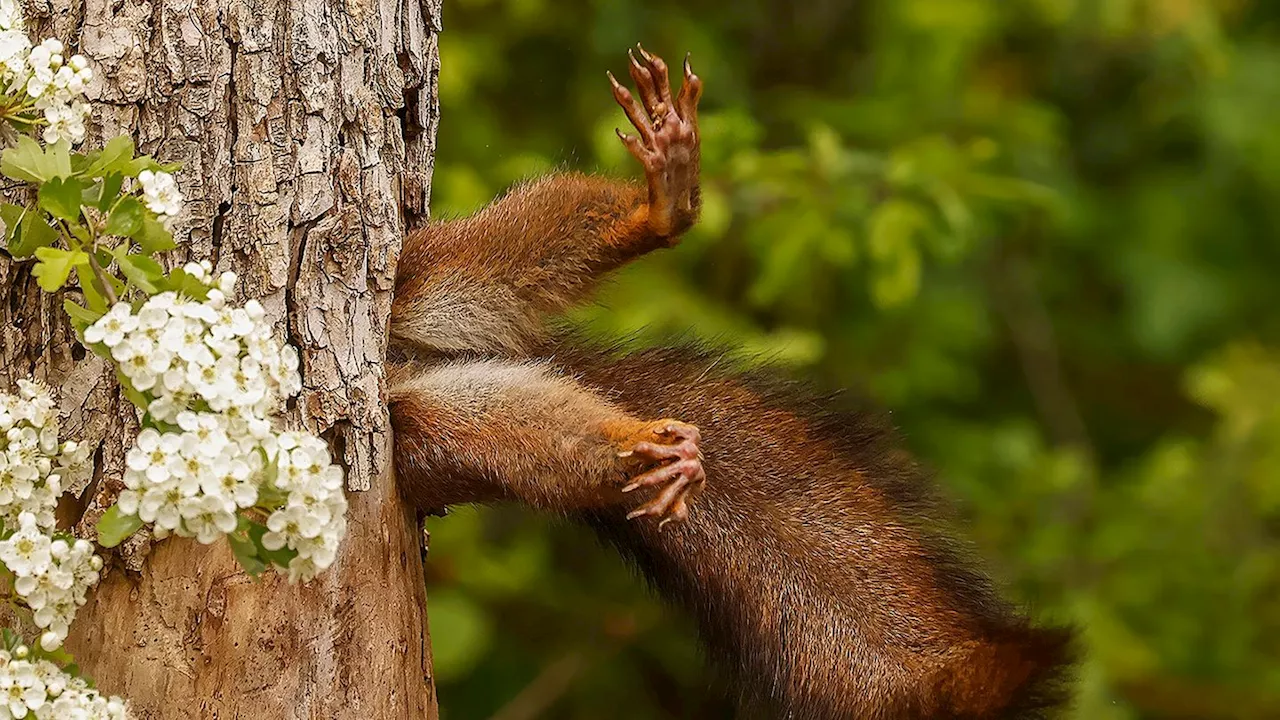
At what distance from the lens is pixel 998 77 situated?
5340 millimetres

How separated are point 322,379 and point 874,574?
37.9 inches

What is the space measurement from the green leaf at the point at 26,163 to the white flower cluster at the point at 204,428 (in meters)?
0.21

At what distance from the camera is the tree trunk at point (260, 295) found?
2.00m

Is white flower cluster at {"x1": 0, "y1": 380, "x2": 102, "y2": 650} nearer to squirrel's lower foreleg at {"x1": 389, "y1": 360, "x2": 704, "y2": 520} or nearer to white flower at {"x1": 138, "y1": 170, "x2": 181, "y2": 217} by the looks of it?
white flower at {"x1": 138, "y1": 170, "x2": 181, "y2": 217}

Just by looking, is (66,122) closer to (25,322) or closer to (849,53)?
(25,322)

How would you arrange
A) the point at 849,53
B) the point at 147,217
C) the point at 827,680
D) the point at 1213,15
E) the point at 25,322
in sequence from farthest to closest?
the point at 849,53 < the point at 1213,15 < the point at 827,680 < the point at 25,322 < the point at 147,217

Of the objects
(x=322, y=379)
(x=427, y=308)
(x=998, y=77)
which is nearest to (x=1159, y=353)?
(x=998, y=77)

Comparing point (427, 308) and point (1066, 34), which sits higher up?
point (1066, 34)

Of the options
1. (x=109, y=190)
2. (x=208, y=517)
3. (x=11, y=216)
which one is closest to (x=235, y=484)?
(x=208, y=517)

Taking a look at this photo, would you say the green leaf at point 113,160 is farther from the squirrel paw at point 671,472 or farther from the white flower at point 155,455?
the squirrel paw at point 671,472

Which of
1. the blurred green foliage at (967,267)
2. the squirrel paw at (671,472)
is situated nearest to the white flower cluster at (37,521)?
the squirrel paw at (671,472)

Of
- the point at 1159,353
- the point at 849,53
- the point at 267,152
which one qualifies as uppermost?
the point at 849,53

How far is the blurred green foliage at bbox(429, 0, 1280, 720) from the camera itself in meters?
4.14

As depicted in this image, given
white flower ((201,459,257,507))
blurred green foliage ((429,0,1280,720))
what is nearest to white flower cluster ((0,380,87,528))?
white flower ((201,459,257,507))
